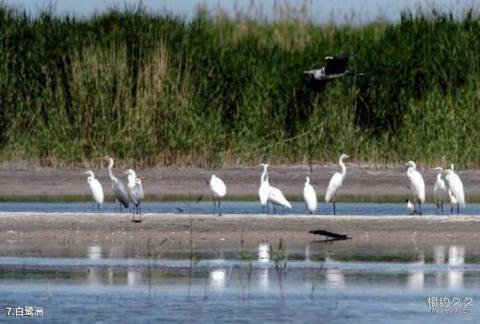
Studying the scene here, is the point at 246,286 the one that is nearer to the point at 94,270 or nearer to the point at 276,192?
the point at 94,270

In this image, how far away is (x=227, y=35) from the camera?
25938 millimetres

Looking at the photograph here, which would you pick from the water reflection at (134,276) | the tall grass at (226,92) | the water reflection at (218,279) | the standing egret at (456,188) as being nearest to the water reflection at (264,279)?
the water reflection at (218,279)

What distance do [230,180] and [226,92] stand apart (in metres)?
2.42

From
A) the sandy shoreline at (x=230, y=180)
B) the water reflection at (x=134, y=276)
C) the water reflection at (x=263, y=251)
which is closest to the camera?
the water reflection at (x=134, y=276)

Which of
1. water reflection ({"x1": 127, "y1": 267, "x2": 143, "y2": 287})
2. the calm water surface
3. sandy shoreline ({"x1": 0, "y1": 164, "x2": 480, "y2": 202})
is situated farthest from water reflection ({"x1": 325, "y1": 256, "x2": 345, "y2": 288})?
sandy shoreline ({"x1": 0, "y1": 164, "x2": 480, "y2": 202})

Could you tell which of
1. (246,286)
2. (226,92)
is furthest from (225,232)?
(226,92)

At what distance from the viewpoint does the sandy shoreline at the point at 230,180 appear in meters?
22.0

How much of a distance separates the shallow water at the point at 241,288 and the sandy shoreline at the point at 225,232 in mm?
789

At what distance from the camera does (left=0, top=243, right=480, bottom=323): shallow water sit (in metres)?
11.8

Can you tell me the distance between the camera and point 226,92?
24672 mm

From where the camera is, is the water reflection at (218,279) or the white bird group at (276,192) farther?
the white bird group at (276,192)

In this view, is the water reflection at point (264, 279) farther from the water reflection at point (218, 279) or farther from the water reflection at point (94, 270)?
the water reflection at point (94, 270)

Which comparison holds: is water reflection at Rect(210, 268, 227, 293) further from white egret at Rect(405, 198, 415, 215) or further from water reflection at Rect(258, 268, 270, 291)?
white egret at Rect(405, 198, 415, 215)

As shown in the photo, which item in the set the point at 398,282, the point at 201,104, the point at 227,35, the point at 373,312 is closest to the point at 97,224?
the point at 398,282
